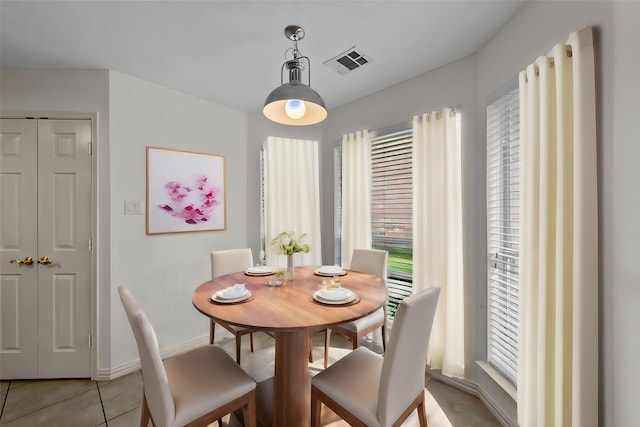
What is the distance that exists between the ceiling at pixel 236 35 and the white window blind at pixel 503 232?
0.62 m

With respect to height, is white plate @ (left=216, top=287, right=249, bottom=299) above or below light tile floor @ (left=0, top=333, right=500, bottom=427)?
above

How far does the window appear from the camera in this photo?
8.71 feet

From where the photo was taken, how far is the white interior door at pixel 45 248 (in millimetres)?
2295

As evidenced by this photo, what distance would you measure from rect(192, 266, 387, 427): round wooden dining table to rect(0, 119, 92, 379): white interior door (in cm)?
141

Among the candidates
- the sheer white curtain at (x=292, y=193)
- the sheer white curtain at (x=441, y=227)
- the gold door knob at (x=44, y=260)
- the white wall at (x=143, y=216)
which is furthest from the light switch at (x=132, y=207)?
the sheer white curtain at (x=441, y=227)

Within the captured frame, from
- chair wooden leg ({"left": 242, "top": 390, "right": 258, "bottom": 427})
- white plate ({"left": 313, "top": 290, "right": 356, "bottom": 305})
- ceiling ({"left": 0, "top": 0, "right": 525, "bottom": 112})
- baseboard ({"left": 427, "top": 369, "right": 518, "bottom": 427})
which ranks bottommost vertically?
baseboard ({"left": 427, "top": 369, "right": 518, "bottom": 427})

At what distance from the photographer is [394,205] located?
9.07 feet

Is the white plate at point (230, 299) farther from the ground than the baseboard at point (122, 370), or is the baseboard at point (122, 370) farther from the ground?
the white plate at point (230, 299)

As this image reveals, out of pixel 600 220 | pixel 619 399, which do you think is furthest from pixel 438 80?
pixel 619 399

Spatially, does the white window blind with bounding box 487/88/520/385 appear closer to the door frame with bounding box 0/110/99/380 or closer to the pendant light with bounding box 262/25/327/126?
the pendant light with bounding box 262/25/327/126

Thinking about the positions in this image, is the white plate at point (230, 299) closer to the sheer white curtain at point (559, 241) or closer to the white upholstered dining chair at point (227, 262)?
the white upholstered dining chair at point (227, 262)

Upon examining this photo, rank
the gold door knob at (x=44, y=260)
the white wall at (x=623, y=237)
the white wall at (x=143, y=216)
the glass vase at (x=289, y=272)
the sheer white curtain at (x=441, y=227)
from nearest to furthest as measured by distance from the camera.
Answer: the white wall at (x=623, y=237) → the glass vase at (x=289, y=272) → the sheer white curtain at (x=441, y=227) → the gold door knob at (x=44, y=260) → the white wall at (x=143, y=216)

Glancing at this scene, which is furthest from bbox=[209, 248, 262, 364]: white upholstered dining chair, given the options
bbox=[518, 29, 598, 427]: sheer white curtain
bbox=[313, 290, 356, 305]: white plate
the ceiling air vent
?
bbox=[518, 29, 598, 427]: sheer white curtain

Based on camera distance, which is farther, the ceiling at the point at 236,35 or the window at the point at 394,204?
the window at the point at 394,204
